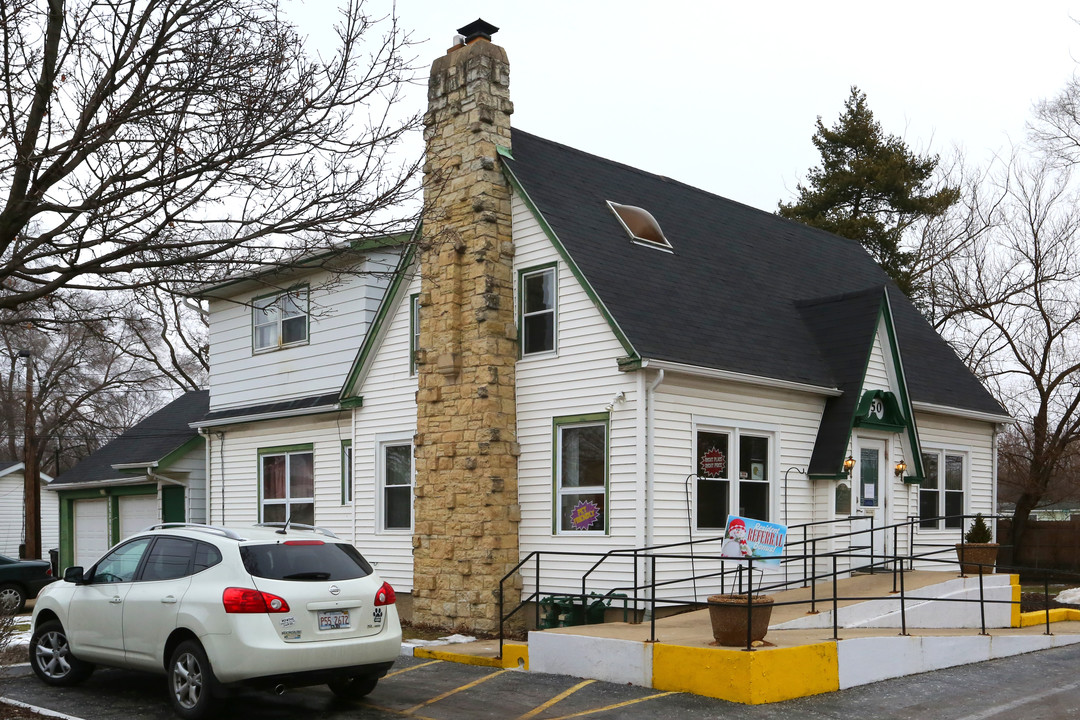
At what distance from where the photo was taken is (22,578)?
22031 mm

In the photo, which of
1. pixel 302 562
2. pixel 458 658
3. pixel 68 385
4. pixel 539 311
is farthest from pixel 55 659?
pixel 68 385

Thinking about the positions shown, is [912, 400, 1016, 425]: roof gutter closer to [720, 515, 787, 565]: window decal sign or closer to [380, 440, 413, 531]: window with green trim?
[720, 515, 787, 565]: window decal sign

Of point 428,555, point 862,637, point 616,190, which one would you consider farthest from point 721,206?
point 862,637

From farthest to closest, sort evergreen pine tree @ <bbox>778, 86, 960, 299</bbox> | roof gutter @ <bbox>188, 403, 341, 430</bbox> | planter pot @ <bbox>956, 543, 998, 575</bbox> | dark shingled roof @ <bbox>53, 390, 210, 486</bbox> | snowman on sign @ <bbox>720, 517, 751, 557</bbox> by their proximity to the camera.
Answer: evergreen pine tree @ <bbox>778, 86, 960, 299</bbox> < dark shingled roof @ <bbox>53, 390, 210, 486</bbox> < roof gutter @ <bbox>188, 403, 341, 430</bbox> < planter pot @ <bbox>956, 543, 998, 575</bbox> < snowman on sign @ <bbox>720, 517, 751, 557</bbox>

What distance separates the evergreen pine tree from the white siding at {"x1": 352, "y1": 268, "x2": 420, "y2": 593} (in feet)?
79.8

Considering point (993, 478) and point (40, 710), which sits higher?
point (993, 478)

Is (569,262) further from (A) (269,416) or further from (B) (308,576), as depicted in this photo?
(A) (269,416)

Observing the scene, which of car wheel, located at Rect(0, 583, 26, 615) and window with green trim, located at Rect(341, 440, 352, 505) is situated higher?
window with green trim, located at Rect(341, 440, 352, 505)

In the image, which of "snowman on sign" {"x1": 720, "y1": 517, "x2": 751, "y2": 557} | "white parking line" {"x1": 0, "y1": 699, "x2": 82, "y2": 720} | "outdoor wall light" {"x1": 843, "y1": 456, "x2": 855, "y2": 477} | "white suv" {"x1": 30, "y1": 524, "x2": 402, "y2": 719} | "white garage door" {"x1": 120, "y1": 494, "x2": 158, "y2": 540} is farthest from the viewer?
"white garage door" {"x1": 120, "y1": 494, "x2": 158, "y2": 540}

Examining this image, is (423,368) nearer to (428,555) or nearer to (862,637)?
(428,555)

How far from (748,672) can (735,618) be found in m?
0.64

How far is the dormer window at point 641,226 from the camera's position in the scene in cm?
1739

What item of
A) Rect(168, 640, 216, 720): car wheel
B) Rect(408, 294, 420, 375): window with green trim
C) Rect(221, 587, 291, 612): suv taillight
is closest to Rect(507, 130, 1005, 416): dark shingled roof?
Rect(408, 294, 420, 375): window with green trim

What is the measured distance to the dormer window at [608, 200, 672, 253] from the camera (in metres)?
17.4
